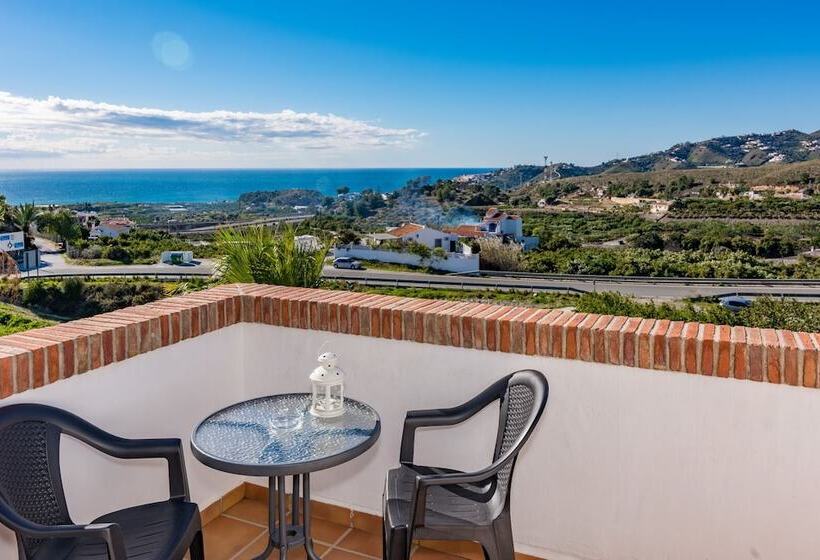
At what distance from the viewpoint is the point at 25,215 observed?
20.9 m

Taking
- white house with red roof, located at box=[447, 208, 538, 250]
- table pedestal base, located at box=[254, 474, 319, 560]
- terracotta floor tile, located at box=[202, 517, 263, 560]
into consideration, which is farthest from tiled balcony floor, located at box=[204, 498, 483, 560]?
white house with red roof, located at box=[447, 208, 538, 250]

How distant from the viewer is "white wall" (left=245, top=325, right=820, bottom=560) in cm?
181

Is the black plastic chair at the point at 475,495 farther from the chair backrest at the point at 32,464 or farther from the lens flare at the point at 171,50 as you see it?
the lens flare at the point at 171,50

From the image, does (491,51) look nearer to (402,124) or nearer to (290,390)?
(402,124)

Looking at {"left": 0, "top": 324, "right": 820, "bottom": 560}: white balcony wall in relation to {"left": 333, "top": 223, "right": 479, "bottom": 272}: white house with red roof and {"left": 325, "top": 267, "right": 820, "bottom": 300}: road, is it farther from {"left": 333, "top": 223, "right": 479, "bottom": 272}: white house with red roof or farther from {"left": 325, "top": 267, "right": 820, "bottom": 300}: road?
{"left": 333, "top": 223, "right": 479, "bottom": 272}: white house with red roof

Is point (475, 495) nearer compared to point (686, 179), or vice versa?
point (475, 495)

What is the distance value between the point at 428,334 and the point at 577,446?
62cm

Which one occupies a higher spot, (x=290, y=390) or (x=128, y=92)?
(x=128, y=92)

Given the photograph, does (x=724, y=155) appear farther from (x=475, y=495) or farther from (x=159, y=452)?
(x=159, y=452)

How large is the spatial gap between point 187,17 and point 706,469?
2966 centimetres

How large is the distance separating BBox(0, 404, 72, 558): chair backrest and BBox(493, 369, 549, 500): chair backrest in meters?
1.15

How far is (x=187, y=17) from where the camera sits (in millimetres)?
27000

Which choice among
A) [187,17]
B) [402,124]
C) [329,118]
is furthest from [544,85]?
[187,17]

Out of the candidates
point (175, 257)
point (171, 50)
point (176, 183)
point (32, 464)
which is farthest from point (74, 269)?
point (32, 464)
